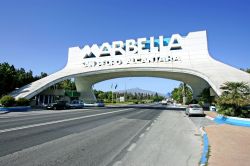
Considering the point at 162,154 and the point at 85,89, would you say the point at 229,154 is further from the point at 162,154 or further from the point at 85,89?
the point at 85,89

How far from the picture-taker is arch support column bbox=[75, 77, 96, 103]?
2565 inches

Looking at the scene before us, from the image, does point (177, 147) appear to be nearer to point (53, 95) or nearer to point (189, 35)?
point (189, 35)

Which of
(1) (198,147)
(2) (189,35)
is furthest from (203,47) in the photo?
(1) (198,147)

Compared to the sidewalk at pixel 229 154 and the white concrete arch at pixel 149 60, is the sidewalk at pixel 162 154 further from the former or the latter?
the white concrete arch at pixel 149 60

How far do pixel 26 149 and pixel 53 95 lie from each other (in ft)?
183

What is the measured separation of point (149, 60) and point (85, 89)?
2454cm

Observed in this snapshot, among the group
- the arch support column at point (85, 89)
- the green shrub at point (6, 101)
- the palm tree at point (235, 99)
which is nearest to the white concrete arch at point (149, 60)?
the arch support column at point (85, 89)

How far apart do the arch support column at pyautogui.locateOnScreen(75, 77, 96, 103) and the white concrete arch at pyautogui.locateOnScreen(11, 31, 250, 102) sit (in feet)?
23.4

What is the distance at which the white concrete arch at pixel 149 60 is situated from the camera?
44.0m

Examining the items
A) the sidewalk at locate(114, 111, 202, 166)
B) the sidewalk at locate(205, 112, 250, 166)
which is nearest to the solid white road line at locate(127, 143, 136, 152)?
the sidewalk at locate(114, 111, 202, 166)

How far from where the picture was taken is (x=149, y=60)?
49.3 meters

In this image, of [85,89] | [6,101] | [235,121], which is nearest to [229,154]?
[235,121]

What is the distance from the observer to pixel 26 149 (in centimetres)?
763

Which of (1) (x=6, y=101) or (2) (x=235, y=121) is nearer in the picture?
(2) (x=235, y=121)
